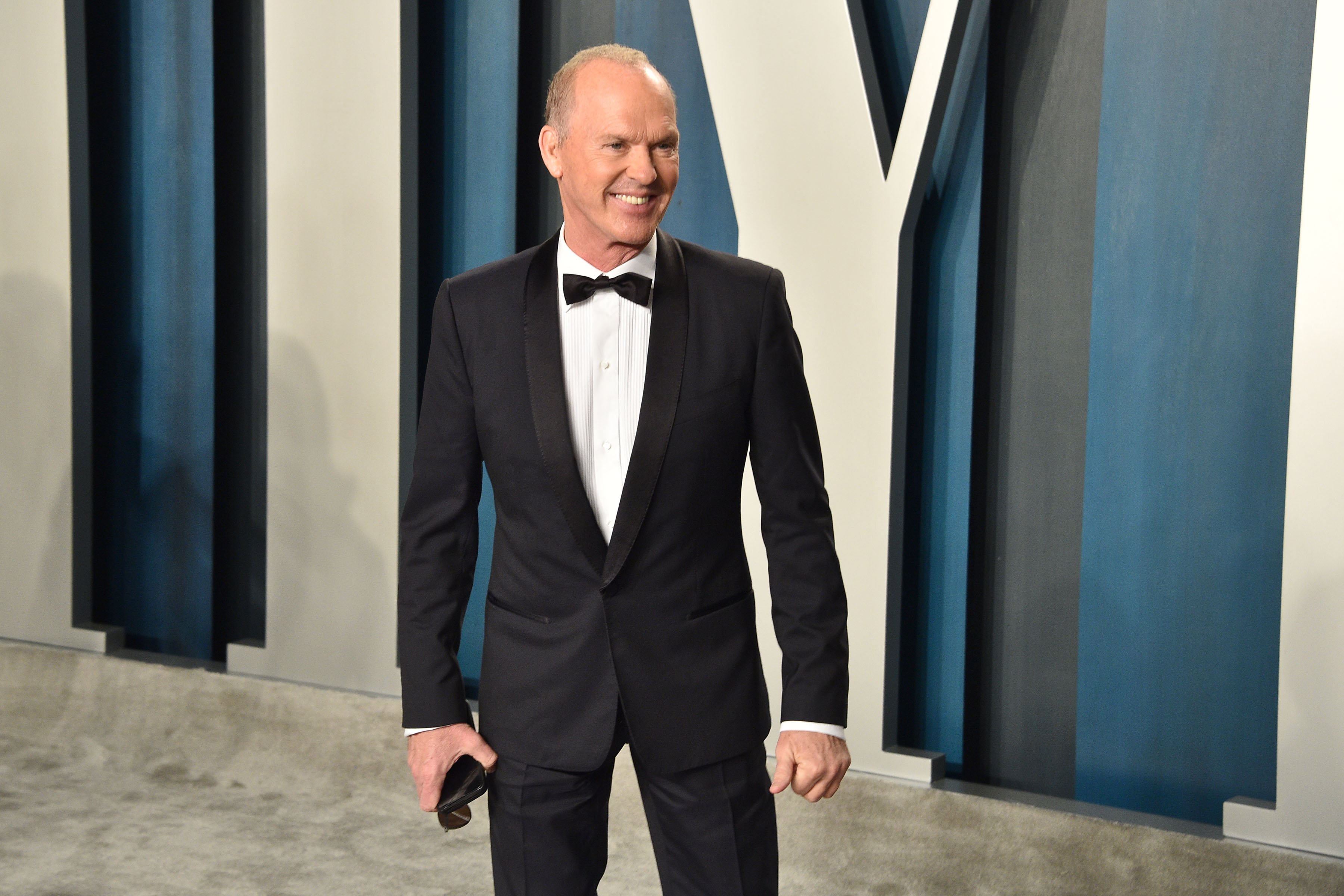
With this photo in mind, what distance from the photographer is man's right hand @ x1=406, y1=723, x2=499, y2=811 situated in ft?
5.00

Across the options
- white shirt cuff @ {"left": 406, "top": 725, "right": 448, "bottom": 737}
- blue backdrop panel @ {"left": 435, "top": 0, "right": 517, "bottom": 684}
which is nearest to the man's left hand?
white shirt cuff @ {"left": 406, "top": 725, "right": 448, "bottom": 737}

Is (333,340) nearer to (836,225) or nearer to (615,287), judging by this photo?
(836,225)

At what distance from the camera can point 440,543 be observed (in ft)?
5.10

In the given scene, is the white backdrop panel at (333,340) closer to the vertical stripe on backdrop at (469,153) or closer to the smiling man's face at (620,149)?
the vertical stripe on backdrop at (469,153)

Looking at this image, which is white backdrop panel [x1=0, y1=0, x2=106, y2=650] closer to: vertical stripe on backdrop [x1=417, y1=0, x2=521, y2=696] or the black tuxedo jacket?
vertical stripe on backdrop [x1=417, y1=0, x2=521, y2=696]

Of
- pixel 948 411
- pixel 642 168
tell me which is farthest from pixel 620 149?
pixel 948 411

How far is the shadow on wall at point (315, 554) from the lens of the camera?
3566 mm

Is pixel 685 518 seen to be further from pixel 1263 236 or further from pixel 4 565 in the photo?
pixel 4 565

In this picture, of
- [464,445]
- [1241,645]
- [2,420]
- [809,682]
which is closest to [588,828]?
[809,682]

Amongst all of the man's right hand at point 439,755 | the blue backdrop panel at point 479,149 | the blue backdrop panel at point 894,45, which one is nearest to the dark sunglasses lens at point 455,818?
the man's right hand at point 439,755

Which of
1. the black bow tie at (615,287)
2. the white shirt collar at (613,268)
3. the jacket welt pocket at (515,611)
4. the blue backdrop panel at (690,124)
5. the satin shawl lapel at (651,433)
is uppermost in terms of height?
the blue backdrop panel at (690,124)

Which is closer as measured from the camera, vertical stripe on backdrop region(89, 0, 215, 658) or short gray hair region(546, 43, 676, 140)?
short gray hair region(546, 43, 676, 140)

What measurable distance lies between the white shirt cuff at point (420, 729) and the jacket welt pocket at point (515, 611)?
15cm

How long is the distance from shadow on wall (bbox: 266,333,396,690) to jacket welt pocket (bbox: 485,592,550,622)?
6.62ft
